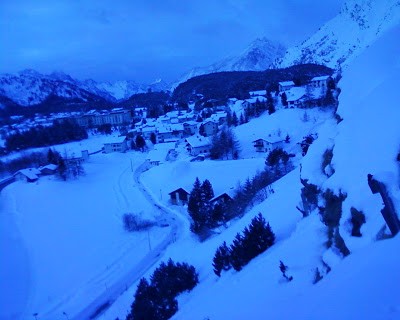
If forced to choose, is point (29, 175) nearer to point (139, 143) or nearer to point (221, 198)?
point (139, 143)

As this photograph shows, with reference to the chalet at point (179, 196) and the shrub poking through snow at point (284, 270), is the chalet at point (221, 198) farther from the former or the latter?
the shrub poking through snow at point (284, 270)

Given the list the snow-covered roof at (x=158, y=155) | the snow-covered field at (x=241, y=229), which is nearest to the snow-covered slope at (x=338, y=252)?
the snow-covered field at (x=241, y=229)

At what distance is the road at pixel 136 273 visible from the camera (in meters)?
17.0

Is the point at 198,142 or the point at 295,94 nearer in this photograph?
the point at 198,142

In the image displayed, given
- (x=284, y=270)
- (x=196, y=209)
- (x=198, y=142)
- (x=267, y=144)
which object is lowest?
(x=196, y=209)

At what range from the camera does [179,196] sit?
101 ft

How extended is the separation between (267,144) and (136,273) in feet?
75.7

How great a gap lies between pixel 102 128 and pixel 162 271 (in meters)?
62.9

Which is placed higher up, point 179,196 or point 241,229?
point 241,229

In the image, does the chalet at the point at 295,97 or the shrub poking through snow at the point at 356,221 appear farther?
the chalet at the point at 295,97

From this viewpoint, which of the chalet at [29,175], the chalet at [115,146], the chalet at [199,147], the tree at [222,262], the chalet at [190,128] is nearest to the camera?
the tree at [222,262]

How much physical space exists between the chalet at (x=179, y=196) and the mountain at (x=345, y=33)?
96.3 meters

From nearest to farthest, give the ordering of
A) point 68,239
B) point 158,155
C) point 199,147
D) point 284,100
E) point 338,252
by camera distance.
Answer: point 338,252, point 68,239, point 199,147, point 158,155, point 284,100

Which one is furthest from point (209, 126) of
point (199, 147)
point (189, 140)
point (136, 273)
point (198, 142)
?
point (136, 273)
